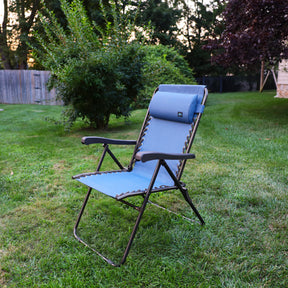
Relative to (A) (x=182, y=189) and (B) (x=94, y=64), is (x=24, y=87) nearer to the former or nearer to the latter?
(B) (x=94, y=64)

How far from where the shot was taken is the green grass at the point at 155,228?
82.5 inches

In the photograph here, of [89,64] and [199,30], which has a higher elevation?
[199,30]

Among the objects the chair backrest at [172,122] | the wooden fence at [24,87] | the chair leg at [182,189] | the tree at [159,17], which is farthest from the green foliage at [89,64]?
the tree at [159,17]

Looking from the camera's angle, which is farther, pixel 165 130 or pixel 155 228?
pixel 165 130

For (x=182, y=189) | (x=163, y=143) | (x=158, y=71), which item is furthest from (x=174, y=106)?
(x=158, y=71)

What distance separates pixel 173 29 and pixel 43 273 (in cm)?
2260

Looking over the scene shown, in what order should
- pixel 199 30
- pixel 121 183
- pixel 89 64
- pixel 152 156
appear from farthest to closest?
pixel 199 30, pixel 89 64, pixel 121 183, pixel 152 156

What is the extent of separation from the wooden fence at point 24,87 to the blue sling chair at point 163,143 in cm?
1125

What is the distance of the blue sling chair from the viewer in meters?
2.48

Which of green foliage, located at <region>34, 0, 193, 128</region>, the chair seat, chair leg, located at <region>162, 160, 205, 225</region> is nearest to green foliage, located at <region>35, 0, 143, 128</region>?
green foliage, located at <region>34, 0, 193, 128</region>

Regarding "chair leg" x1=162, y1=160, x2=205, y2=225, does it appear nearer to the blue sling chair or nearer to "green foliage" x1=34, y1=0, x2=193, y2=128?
the blue sling chair

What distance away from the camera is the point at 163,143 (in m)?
3.07

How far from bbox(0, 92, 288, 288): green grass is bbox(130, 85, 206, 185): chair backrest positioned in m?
0.51

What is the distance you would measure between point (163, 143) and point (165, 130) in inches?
5.5
